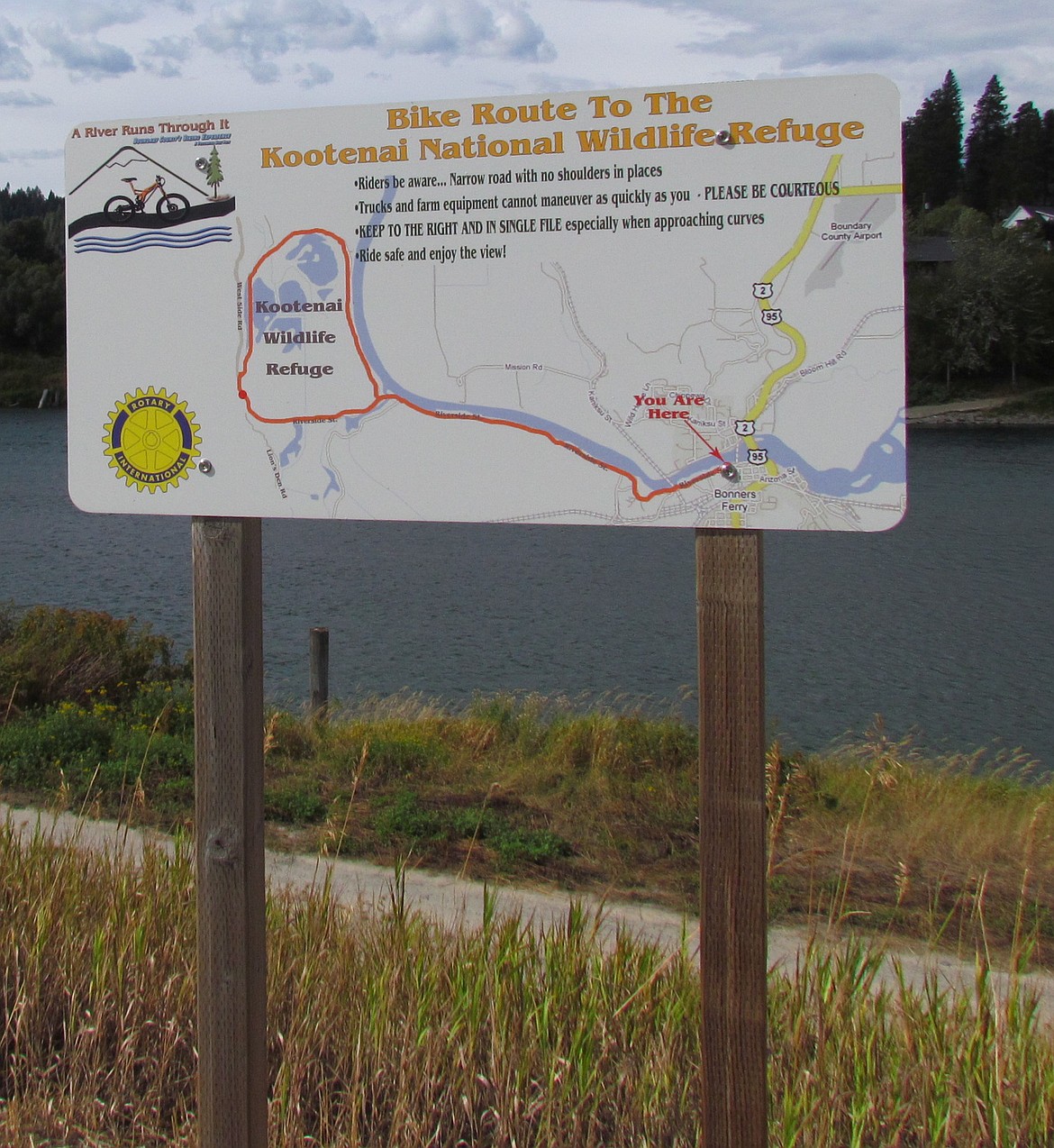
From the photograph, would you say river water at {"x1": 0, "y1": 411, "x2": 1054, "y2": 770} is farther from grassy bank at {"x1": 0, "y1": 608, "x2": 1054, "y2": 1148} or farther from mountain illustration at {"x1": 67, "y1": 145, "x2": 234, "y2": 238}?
mountain illustration at {"x1": 67, "y1": 145, "x2": 234, "y2": 238}

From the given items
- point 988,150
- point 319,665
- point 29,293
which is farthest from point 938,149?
point 319,665

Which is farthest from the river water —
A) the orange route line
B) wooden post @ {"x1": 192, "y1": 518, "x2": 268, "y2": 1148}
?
the orange route line

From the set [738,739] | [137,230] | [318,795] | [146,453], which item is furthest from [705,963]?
[318,795]

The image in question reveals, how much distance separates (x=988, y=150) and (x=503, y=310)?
87.3m

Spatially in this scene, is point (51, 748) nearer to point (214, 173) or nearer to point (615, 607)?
point (214, 173)

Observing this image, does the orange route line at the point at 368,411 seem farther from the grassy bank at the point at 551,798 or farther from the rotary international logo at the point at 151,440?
the grassy bank at the point at 551,798

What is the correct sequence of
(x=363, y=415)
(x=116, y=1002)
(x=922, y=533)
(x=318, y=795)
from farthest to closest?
(x=922, y=533) → (x=318, y=795) → (x=116, y=1002) → (x=363, y=415)

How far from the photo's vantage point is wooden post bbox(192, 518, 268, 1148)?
85.0 inches

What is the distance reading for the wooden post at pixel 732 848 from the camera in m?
1.92

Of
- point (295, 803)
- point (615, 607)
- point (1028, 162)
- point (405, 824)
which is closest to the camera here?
point (405, 824)

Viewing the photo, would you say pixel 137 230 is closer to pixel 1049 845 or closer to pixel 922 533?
pixel 1049 845

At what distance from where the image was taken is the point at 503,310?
6.51 ft

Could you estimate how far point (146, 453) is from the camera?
2.20m

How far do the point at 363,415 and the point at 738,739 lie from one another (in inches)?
31.8
